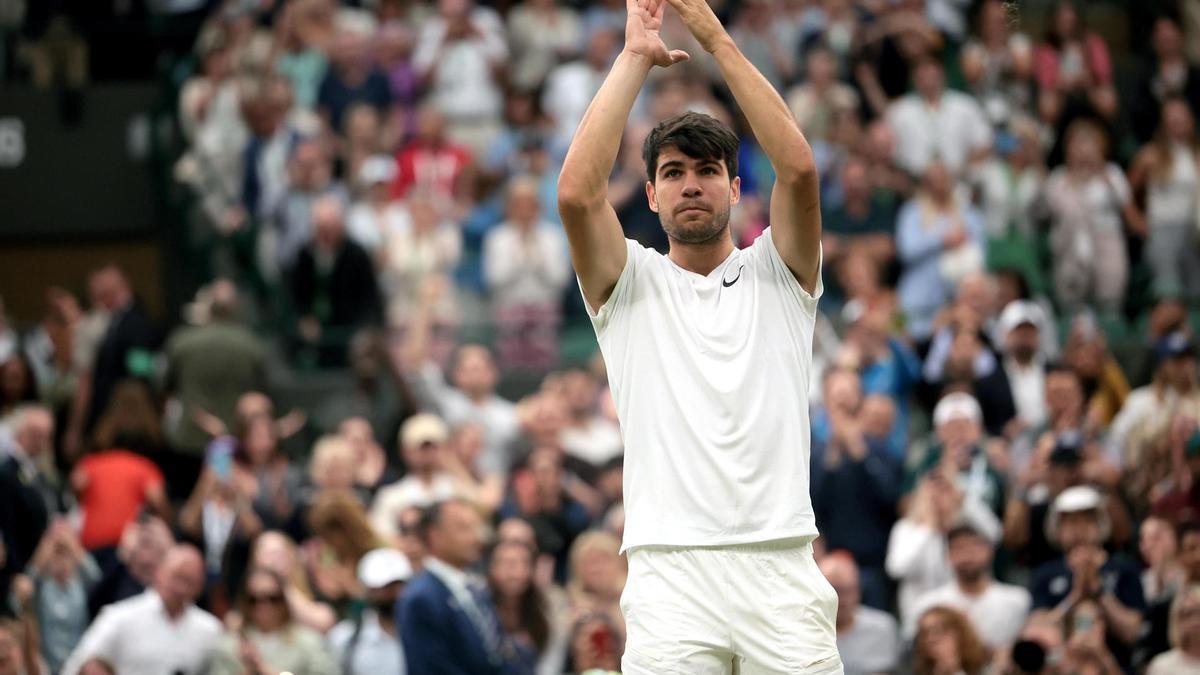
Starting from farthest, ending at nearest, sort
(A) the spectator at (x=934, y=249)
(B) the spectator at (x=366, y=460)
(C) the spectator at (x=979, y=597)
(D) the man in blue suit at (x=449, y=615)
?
1. (A) the spectator at (x=934, y=249)
2. (B) the spectator at (x=366, y=460)
3. (C) the spectator at (x=979, y=597)
4. (D) the man in blue suit at (x=449, y=615)

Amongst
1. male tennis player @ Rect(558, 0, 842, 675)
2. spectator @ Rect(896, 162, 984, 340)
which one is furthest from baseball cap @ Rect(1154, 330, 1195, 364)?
male tennis player @ Rect(558, 0, 842, 675)

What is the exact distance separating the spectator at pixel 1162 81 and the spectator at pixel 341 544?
7697 millimetres

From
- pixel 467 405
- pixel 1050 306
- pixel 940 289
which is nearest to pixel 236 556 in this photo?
pixel 467 405

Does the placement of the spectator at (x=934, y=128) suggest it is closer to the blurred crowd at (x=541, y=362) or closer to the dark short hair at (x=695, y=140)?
the blurred crowd at (x=541, y=362)

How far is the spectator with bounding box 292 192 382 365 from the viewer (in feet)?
45.7

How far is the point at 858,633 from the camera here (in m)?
9.84

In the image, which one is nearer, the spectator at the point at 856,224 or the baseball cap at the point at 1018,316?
the baseball cap at the point at 1018,316

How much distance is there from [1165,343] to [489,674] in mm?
5359

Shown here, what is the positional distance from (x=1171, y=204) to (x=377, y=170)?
18.9 feet

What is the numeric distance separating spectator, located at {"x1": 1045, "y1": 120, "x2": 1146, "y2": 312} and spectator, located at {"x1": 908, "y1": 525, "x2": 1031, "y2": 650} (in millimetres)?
4549

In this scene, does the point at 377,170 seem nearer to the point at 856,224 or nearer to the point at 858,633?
the point at 856,224

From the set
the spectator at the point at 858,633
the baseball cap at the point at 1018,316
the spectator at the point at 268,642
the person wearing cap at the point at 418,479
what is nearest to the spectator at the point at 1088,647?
the spectator at the point at 858,633

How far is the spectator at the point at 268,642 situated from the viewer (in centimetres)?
965

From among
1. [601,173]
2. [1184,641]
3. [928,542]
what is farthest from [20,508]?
[601,173]
